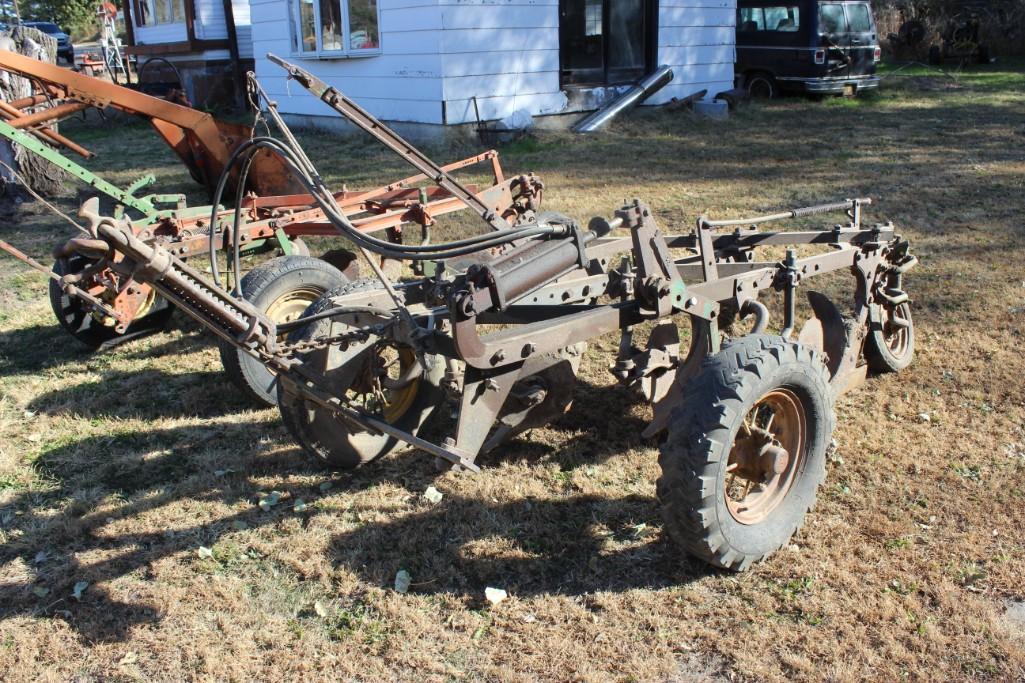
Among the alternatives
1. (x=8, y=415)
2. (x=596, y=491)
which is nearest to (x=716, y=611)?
(x=596, y=491)

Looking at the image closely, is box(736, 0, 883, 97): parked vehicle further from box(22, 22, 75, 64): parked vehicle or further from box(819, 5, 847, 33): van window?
box(22, 22, 75, 64): parked vehicle

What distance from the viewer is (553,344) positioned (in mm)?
3617

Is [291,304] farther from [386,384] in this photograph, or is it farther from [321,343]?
[321,343]

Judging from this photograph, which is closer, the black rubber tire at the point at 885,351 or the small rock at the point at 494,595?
the small rock at the point at 494,595

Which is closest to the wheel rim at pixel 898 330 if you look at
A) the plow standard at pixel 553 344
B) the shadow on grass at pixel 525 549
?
the plow standard at pixel 553 344

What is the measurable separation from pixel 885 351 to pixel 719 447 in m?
2.43

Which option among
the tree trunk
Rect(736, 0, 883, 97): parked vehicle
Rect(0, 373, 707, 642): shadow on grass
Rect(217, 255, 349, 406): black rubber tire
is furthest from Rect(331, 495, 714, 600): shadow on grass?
Rect(736, 0, 883, 97): parked vehicle

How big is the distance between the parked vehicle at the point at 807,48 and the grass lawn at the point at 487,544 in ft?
36.3

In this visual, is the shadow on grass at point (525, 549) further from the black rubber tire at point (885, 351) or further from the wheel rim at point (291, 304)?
the black rubber tire at point (885, 351)

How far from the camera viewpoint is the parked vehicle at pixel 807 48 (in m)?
16.3

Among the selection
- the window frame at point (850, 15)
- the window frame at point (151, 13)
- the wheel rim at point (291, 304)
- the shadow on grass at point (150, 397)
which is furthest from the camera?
the window frame at point (151, 13)

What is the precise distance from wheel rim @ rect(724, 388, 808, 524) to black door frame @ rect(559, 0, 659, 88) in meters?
11.2

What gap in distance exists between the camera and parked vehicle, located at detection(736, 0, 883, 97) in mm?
16297

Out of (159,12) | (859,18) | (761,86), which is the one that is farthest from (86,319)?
(159,12)
